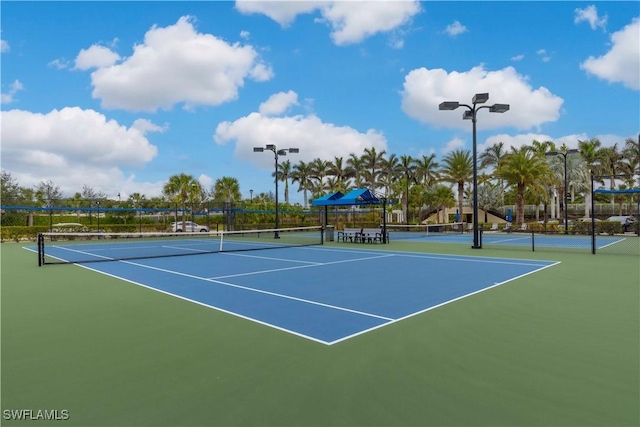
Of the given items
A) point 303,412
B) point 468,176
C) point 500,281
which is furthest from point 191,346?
point 468,176

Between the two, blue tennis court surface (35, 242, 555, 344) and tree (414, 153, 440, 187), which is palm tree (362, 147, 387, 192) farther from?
blue tennis court surface (35, 242, 555, 344)

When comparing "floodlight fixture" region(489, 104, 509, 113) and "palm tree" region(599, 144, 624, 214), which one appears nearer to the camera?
"floodlight fixture" region(489, 104, 509, 113)

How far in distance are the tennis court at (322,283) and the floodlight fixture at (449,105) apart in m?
6.49

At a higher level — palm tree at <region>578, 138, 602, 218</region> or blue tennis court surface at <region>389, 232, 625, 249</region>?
palm tree at <region>578, 138, 602, 218</region>

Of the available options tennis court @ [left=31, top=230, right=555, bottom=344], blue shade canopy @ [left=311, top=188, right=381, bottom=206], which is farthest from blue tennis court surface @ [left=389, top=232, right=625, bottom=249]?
tennis court @ [left=31, top=230, right=555, bottom=344]

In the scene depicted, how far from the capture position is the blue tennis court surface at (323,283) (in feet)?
21.0

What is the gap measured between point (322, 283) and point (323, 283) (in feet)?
0.08

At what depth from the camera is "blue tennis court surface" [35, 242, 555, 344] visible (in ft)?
21.0

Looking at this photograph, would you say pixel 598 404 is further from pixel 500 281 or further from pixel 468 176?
pixel 468 176

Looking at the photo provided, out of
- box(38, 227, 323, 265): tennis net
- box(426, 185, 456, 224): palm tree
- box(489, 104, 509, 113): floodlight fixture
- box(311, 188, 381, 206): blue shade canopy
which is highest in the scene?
box(489, 104, 509, 113): floodlight fixture

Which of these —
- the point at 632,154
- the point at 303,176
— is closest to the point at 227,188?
the point at 303,176

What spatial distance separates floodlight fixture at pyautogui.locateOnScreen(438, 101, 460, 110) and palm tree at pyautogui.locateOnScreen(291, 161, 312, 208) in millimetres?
52346

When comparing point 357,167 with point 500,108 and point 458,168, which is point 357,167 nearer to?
point 458,168

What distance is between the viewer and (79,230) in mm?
30531
